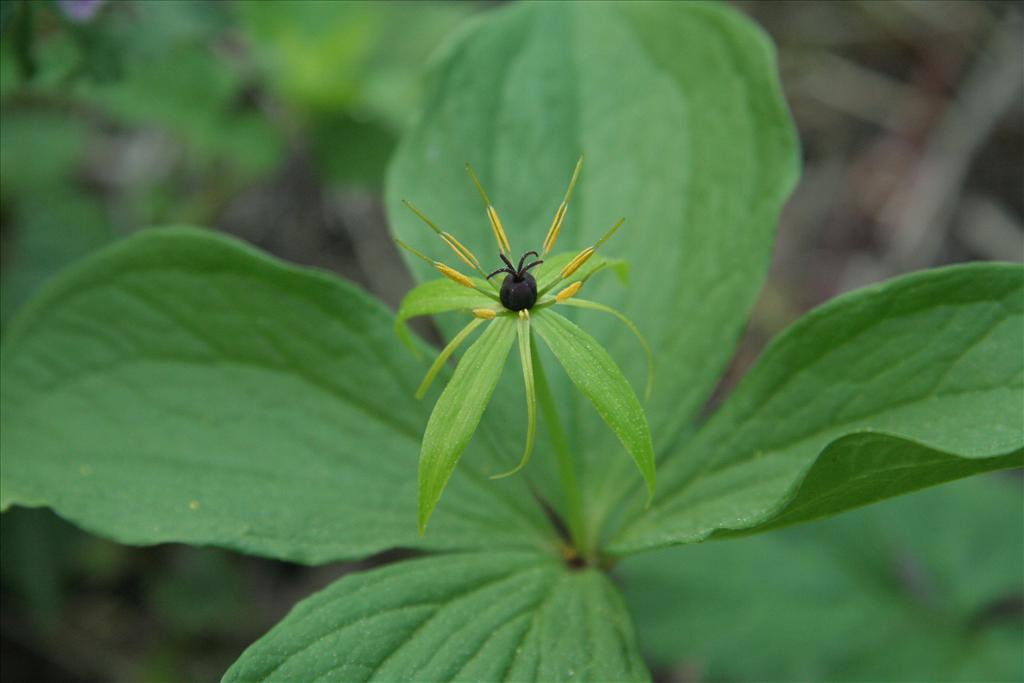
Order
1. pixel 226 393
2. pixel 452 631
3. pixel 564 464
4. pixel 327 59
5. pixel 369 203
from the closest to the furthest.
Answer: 1. pixel 452 631
2. pixel 564 464
3. pixel 226 393
4. pixel 327 59
5. pixel 369 203

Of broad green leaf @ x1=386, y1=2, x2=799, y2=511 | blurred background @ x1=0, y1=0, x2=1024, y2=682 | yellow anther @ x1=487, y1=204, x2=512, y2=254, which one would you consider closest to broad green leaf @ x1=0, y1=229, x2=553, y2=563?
broad green leaf @ x1=386, y1=2, x2=799, y2=511

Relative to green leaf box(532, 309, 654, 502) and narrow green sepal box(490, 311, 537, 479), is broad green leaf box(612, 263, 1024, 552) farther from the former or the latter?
narrow green sepal box(490, 311, 537, 479)

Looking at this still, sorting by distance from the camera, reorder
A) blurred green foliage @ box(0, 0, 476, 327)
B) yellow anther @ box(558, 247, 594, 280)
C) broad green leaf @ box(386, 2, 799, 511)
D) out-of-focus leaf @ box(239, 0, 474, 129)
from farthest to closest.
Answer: out-of-focus leaf @ box(239, 0, 474, 129), blurred green foliage @ box(0, 0, 476, 327), broad green leaf @ box(386, 2, 799, 511), yellow anther @ box(558, 247, 594, 280)

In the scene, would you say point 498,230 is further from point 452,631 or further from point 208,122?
point 208,122

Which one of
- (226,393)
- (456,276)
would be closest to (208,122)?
(226,393)

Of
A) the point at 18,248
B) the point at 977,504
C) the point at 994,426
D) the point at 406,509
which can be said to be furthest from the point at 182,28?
the point at 977,504

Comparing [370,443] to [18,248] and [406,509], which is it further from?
[18,248]

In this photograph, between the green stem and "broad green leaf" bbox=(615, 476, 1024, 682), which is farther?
"broad green leaf" bbox=(615, 476, 1024, 682)
